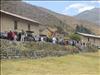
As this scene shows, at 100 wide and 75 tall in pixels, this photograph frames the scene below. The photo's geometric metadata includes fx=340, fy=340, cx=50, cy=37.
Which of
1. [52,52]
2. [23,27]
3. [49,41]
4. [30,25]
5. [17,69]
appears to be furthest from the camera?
[30,25]

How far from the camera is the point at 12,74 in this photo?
22.8 m

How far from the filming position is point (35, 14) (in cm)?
11206

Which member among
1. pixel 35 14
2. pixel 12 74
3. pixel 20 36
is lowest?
pixel 12 74

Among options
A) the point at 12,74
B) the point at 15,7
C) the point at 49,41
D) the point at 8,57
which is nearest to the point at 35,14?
the point at 15,7

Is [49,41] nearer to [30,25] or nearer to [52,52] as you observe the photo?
[52,52]

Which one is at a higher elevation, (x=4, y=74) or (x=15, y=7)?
(x=15, y=7)

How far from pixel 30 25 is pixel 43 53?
20.1 m

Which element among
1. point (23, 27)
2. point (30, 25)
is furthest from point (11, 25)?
point (30, 25)

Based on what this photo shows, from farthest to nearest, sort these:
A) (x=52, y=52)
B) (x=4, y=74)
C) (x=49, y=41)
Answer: (x=49, y=41) → (x=52, y=52) → (x=4, y=74)

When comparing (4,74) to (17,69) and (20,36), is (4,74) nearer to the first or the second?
(17,69)

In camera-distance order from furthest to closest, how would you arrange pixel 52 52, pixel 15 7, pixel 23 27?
1. pixel 15 7
2. pixel 23 27
3. pixel 52 52

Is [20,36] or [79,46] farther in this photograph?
[79,46]

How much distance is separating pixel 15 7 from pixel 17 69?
248 feet

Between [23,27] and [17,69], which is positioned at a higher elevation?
[23,27]
